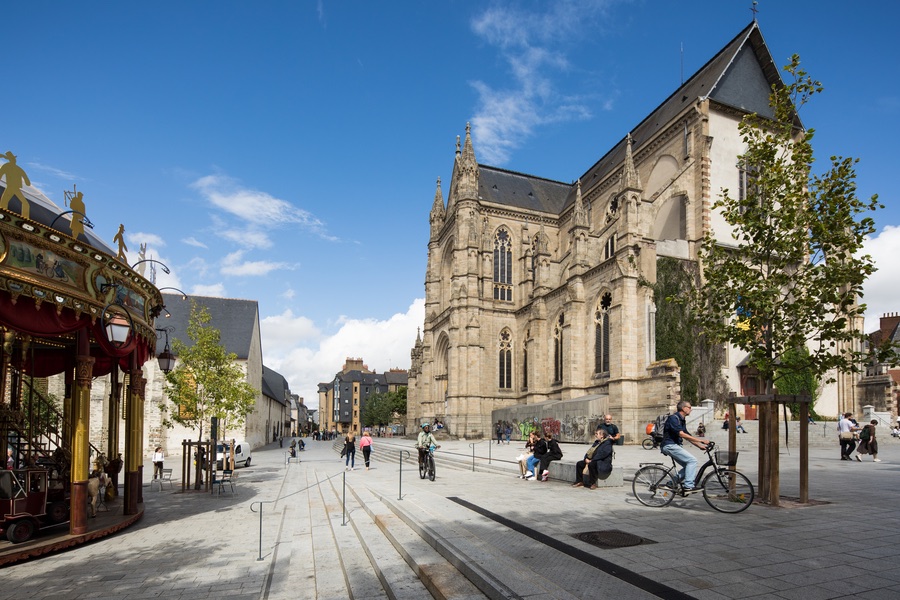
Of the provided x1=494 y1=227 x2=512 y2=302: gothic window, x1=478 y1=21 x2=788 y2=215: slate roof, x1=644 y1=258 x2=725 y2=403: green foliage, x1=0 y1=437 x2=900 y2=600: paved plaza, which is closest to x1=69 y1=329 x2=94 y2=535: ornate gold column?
x1=0 y1=437 x2=900 y2=600: paved plaza

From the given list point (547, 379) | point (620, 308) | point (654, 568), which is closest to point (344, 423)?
point (547, 379)

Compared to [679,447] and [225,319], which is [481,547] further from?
[225,319]

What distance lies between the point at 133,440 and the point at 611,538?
28.3ft

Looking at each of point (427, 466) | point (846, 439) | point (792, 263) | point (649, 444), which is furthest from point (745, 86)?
point (427, 466)

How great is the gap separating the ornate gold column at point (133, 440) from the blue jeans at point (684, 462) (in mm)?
9162

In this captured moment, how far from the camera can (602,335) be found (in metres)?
32.6

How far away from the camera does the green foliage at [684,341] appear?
28047 mm

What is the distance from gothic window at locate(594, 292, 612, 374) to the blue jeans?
23.5 meters

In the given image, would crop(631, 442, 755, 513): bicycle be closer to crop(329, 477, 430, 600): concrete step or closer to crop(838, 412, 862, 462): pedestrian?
crop(329, 477, 430, 600): concrete step

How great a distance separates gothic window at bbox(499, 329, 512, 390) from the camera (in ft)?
141

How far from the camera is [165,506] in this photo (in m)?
12.6

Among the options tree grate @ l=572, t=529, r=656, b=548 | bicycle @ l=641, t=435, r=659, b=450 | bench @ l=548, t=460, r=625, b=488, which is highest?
tree grate @ l=572, t=529, r=656, b=548

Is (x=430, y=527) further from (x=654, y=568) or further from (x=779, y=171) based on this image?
(x=779, y=171)

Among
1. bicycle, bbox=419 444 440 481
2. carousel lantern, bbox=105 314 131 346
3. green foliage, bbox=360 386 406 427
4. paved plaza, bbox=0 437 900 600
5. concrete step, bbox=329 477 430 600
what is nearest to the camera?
paved plaza, bbox=0 437 900 600
